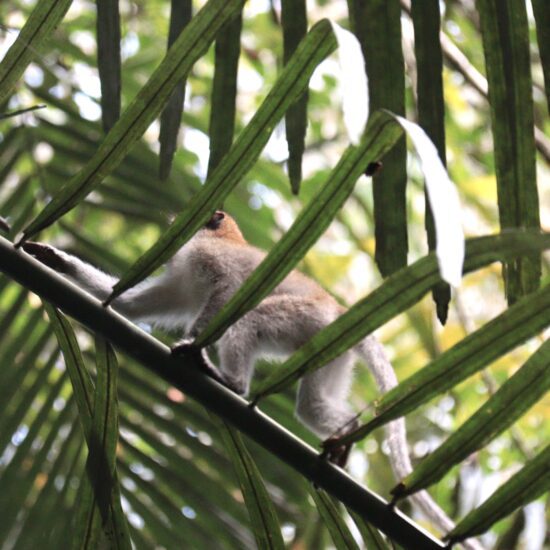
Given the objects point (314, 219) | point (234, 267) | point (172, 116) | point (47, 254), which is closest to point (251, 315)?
point (234, 267)

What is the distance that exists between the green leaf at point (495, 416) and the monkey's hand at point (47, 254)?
0.95 m

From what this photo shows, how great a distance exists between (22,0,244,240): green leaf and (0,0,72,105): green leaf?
0.21 metres

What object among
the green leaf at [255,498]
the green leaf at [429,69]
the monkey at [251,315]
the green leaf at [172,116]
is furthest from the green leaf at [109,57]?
the monkey at [251,315]

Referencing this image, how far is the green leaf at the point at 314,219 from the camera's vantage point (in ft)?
4.81

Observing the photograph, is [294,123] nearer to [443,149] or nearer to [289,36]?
[289,36]

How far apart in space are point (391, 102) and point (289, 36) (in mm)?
281

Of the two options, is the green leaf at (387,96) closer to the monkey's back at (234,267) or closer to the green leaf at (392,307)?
the green leaf at (392,307)

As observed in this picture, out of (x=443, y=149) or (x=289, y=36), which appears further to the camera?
(x=289, y=36)

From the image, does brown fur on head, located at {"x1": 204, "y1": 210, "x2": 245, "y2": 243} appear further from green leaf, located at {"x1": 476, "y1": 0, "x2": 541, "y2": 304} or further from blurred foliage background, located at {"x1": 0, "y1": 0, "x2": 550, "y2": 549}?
green leaf, located at {"x1": 476, "y1": 0, "x2": 541, "y2": 304}

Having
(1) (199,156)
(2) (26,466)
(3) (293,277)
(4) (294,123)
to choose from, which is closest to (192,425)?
(2) (26,466)

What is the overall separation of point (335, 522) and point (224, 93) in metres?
0.89

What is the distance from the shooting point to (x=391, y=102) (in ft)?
6.29

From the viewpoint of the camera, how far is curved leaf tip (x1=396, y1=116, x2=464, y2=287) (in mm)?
1108

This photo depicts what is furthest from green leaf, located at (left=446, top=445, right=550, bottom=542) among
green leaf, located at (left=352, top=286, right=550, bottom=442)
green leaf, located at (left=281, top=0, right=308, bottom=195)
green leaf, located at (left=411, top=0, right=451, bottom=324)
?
green leaf, located at (left=281, top=0, right=308, bottom=195)
